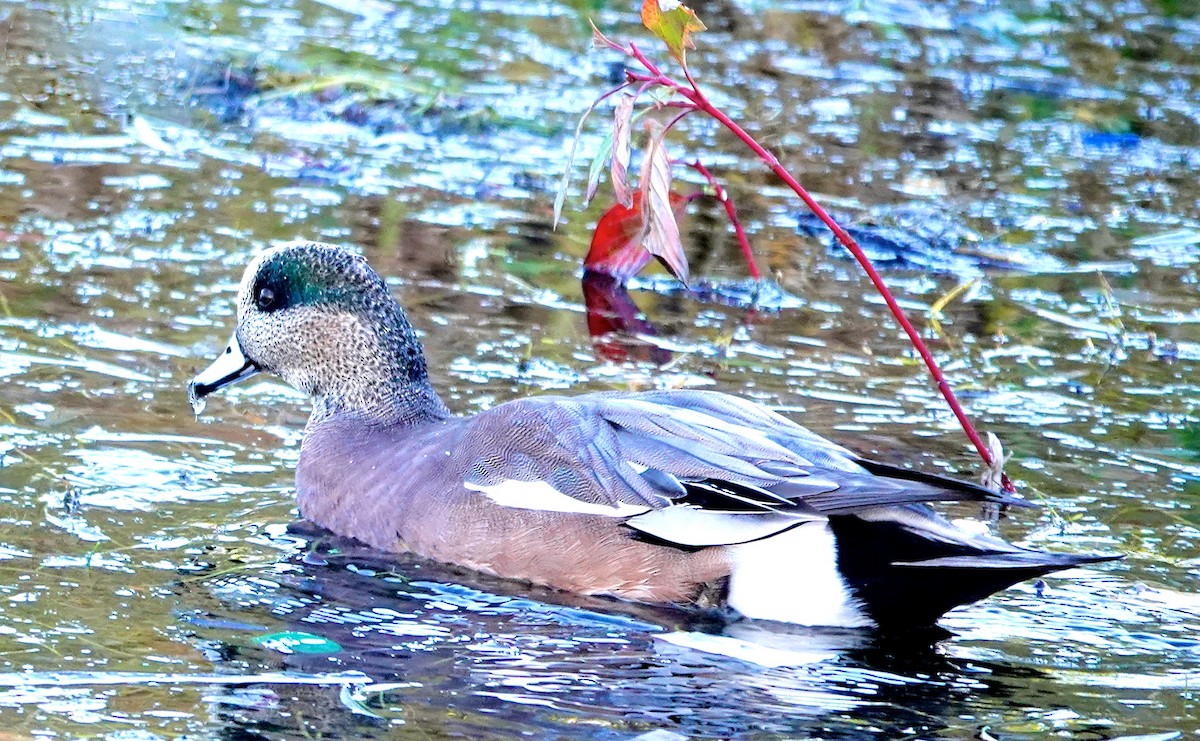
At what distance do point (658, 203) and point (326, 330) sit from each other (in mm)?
1069

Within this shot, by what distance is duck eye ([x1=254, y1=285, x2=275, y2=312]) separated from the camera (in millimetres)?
5133

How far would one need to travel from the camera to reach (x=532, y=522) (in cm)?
433

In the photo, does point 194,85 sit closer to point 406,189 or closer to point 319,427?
point 406,189

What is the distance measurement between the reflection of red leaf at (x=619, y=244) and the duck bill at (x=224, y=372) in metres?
1.51

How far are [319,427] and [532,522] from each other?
0.90 m

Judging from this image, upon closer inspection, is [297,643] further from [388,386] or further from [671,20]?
[671,20]

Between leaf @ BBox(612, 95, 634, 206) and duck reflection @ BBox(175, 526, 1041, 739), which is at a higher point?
leaf @ BBox(612, 95, 634, 206)

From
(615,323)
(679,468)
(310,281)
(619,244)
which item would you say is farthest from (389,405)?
(619,244)

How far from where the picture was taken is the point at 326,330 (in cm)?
513

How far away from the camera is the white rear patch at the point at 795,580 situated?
163 inches

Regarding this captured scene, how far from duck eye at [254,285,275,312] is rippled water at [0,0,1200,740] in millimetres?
386

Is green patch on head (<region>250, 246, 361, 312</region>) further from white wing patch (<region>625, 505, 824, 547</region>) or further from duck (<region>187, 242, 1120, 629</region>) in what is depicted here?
white wing patch (<region>625, 505, 824, 547</region>)

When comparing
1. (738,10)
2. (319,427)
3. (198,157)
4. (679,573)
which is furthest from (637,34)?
(679,573)

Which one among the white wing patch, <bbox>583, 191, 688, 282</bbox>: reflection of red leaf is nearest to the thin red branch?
<bbox>583, 191, 688, 282</bbox>: reflection of red leaf
